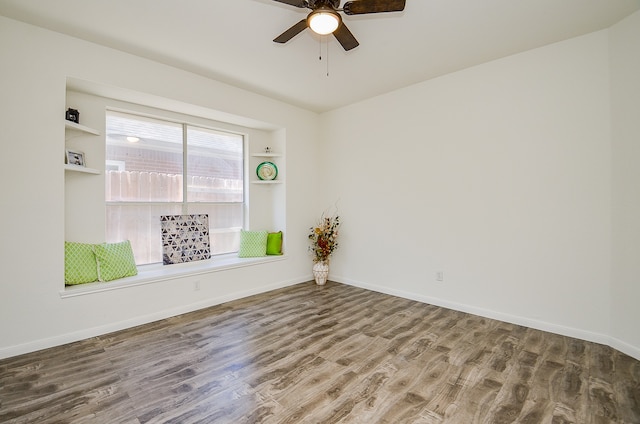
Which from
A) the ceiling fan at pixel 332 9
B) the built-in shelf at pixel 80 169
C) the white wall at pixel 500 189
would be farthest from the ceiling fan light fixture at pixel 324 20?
the built-in shelf at pixel 80 169

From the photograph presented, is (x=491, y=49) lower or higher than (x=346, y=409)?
higher

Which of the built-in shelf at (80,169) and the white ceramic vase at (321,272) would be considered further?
the white ceramic vase at (321,272)

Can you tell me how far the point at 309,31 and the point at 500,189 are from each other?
8.70 ft

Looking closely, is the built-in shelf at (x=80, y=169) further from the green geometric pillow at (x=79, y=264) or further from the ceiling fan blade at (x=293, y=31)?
the ceiling fan blade at (x=293, y=31)

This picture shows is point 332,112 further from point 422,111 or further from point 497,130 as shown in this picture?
point 497,130

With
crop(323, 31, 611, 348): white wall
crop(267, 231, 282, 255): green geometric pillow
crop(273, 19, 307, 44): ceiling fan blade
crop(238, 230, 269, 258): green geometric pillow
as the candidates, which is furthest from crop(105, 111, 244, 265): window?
crop(273, 19, 307, 44): ceiling fan blade

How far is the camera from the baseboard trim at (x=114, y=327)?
255 cm

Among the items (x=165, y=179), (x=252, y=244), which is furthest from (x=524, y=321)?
(x=165, y=179)

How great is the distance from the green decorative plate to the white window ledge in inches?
52.5

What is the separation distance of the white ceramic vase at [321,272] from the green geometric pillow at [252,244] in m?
0.89

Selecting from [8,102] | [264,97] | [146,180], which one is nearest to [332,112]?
[264,97]

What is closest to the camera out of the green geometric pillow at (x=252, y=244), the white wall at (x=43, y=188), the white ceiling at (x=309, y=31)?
the white ceiling at (x=309, y=31)

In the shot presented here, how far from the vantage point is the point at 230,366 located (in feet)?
7.83

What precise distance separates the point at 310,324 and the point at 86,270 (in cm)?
243
